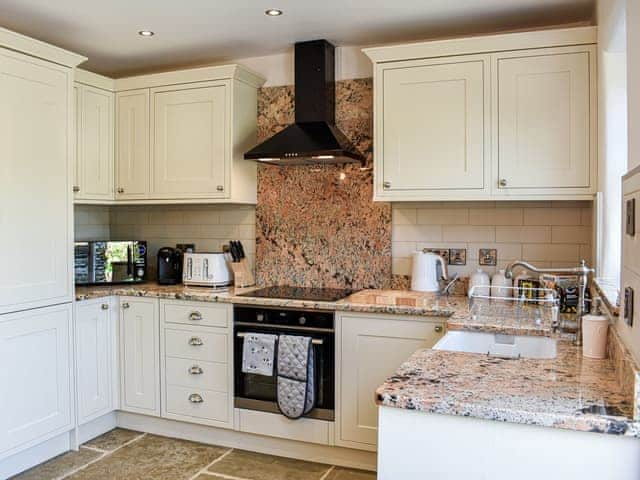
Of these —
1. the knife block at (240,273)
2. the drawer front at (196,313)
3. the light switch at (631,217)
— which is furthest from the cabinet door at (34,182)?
the light switch at (631,217)

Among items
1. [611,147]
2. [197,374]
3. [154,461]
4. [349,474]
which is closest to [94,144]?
[197,374]

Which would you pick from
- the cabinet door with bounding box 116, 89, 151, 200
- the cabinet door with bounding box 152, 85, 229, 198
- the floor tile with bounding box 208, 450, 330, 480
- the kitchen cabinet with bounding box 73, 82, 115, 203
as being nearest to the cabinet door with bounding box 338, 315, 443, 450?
the floor tile with bounding box 208, 450, 330, 480

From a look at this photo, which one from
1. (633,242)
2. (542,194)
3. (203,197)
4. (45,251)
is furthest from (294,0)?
(633,242)

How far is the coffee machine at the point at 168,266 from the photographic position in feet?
12.8

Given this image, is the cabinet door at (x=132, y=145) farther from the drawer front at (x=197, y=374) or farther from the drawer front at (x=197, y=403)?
the drawer front at (x=197, y=403)

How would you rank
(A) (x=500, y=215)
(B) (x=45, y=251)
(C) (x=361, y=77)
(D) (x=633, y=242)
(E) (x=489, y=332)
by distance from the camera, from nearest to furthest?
(D) (x=633, y=242), (E) (x=489, y=332), (B) (x=45, y=251), (A) (x=500, y=215), (C) (x=361, y=77)

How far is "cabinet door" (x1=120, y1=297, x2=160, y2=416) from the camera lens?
11.6ft

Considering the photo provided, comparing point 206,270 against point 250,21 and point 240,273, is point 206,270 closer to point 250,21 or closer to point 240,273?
point 240,273

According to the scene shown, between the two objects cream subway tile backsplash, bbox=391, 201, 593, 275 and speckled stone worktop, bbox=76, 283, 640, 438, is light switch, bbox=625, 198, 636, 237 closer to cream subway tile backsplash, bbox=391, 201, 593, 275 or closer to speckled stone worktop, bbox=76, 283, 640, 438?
speckled stone worktop, bbox=76, 283, 640, 438

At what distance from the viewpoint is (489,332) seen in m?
2.42

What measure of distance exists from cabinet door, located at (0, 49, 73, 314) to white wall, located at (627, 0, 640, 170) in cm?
275

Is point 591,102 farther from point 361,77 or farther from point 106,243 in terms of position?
point 106,243

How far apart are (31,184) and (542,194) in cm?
265

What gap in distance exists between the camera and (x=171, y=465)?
10.4 feet
